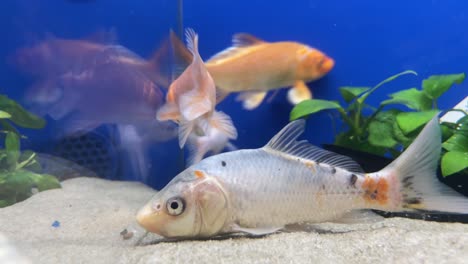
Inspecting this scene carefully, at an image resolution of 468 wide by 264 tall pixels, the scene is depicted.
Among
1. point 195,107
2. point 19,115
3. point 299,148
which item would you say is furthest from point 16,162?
point 299,148

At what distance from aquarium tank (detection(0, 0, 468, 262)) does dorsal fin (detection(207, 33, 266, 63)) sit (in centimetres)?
1

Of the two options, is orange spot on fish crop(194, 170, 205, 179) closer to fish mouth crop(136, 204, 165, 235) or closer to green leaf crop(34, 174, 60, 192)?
fish mouth crop(136, 204, 165, 235)

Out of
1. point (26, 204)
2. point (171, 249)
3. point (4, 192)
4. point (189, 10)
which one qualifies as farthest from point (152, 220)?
point (189, 10)

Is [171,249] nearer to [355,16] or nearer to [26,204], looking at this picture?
[26,204]

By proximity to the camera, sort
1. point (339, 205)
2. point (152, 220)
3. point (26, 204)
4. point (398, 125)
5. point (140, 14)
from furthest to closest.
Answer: point (140, 14) → point (398, 125) → point (26, 204) → point (339, 205) → point (152, 220)

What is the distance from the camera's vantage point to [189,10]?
343 cm

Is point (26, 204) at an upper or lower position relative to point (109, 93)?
lower

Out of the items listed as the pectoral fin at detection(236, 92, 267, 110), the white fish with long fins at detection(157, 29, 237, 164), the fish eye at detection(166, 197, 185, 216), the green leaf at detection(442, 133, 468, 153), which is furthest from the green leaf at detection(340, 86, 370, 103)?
the fish eye at detection(166, 197, 185, 216)

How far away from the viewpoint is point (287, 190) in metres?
1.88

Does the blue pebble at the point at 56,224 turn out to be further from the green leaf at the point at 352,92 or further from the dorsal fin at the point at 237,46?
the green leaf at the point at 352,92

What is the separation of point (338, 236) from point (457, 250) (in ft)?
1.61

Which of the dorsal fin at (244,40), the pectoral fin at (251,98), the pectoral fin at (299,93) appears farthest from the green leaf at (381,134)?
the dorsal fin at (244,40)

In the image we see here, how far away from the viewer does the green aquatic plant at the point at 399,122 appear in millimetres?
2498

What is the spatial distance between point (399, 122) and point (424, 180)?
2.91 ft
